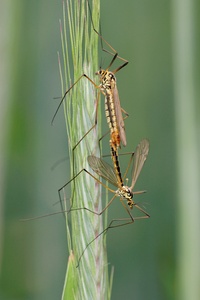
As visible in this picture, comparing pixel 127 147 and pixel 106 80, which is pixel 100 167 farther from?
pixel 127 147

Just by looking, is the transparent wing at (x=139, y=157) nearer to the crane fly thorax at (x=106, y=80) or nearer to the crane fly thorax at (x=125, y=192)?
the crane fly thorax at (x=125, y=192)

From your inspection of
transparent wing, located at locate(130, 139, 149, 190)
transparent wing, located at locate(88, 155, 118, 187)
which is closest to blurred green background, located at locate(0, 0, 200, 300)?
transparent wing, located at locate(130, 139, 149, 190)

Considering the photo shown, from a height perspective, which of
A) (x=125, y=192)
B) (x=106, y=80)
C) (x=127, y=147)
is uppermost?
(x=106, y=80)

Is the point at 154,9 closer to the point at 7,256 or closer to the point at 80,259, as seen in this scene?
the point at 7,256

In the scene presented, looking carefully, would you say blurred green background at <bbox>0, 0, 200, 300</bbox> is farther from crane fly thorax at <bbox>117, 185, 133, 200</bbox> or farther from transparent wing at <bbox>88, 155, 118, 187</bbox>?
transparent wing at <bbox>88, 155, 118, 187</bbox>

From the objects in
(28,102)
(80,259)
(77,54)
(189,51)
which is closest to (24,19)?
(28,102)

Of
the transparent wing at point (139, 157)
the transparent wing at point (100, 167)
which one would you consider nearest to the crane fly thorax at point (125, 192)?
the transparent wing at point (139, 157)

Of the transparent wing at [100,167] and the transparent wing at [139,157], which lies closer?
the transparent wing at [100,167]

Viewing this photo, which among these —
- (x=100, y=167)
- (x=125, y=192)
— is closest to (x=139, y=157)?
(x=125, y=192)
